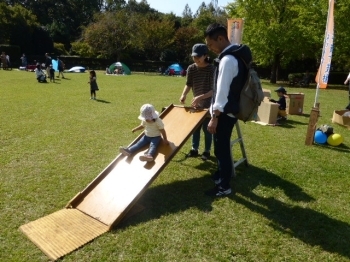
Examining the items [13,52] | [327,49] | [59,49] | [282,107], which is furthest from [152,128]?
[59,49]

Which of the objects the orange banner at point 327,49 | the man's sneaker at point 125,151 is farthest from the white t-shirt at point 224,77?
the orange banner at point 327,49

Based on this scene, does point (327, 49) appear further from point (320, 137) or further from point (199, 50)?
point (199, 50)

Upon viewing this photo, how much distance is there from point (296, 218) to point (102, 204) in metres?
2.31

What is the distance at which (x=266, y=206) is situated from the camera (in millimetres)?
3859

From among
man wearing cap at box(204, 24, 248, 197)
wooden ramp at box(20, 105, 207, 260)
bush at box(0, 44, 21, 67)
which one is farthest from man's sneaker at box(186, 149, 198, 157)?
bush at box(0, 44, 21, 67)

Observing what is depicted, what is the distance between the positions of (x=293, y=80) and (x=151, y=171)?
2397cm

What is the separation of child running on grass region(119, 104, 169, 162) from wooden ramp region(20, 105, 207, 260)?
0.09 metres

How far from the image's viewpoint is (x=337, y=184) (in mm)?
4578

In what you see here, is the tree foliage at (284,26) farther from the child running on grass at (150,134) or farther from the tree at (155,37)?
the child running on grass at (150,134)

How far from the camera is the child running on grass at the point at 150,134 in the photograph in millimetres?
4219

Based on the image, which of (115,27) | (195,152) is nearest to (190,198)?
(195,152)

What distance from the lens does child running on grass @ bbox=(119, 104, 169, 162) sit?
13.8 feet

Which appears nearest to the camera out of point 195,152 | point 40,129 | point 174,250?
point 174,250

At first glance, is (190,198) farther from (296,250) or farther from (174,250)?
(296,250)
